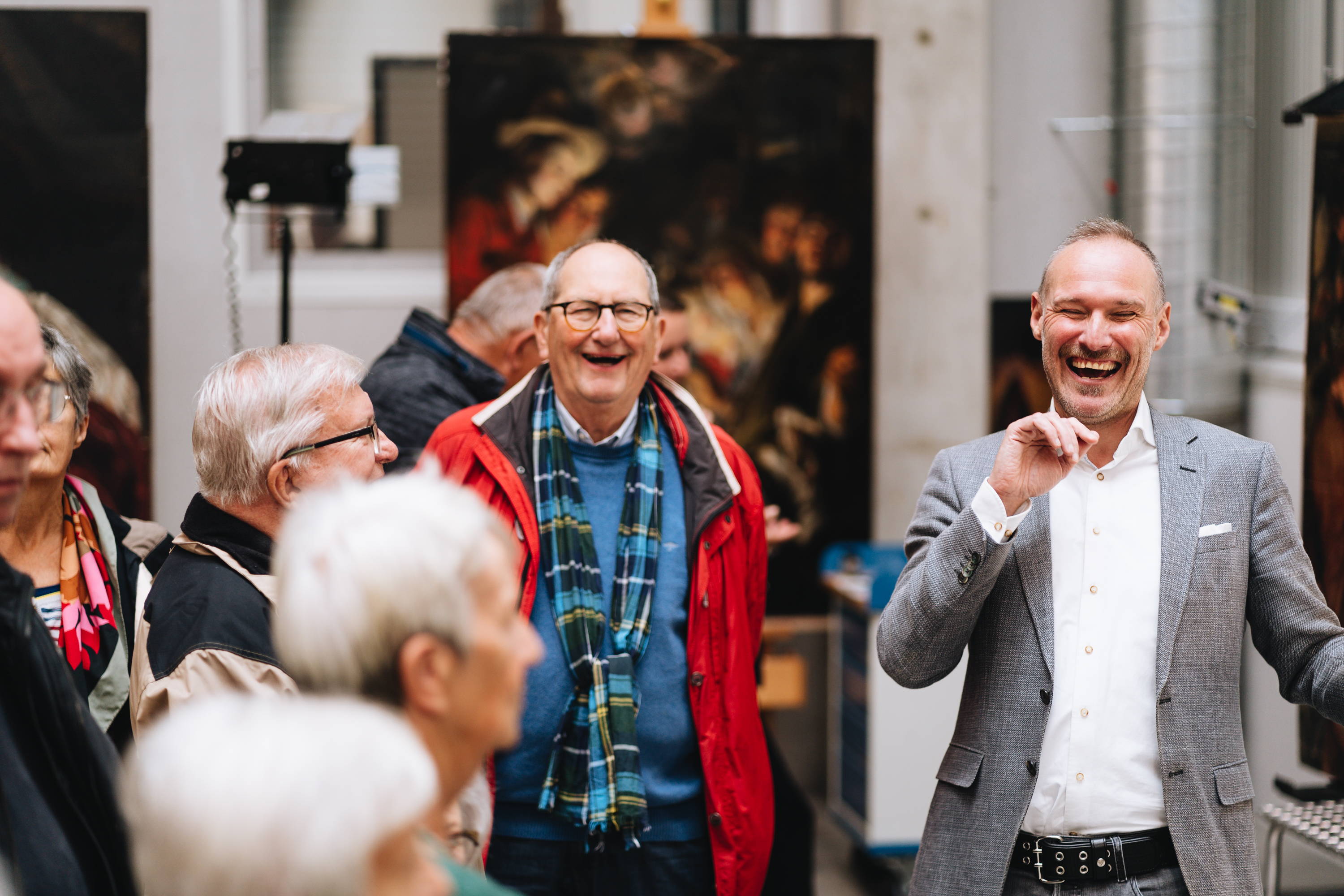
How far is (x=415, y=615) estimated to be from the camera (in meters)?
1.15

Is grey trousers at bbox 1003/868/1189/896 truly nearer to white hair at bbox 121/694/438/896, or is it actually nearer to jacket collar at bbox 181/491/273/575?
white hair at bbox 121/694/438/896

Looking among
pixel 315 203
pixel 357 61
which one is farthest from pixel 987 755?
pixel 357 61

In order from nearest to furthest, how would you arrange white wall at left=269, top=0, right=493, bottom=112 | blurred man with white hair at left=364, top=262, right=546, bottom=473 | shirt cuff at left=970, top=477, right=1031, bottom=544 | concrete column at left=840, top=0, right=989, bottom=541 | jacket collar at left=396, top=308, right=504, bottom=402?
shirt cuff at left=970, top=477, right=1031, bottom=544 < blurred man with white hair at left=364, top=262, right=546, bottom=473 < jacket collar at left=396, top=308, right=504, bottom=402 < concrete column at left=840, top=0, right=989, bottom=541 < white wall at left=269, top=0, right=493, bottom=112

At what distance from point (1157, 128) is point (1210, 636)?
3.13m

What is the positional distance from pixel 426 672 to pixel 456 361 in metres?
2.35

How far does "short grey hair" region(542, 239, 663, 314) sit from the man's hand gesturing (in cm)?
85

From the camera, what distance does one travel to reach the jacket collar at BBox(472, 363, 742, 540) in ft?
7.95

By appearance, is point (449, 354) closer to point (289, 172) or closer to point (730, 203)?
point (289, 172)

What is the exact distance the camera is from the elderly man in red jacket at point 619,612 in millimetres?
2281

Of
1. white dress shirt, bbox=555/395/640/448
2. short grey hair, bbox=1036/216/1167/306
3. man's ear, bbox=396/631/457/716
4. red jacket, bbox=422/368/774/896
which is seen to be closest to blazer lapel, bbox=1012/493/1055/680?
short grey hair, bbox=1036/216/1167/306

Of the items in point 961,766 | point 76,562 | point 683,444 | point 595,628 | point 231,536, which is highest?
point 683,444

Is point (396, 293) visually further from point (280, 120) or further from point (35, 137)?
point (35, 137)

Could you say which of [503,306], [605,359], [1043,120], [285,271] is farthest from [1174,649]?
[1043,120]

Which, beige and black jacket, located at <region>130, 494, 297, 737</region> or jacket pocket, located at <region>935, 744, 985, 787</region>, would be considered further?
jacket pocket, located at <region>935, 744, 985, 787</region>
